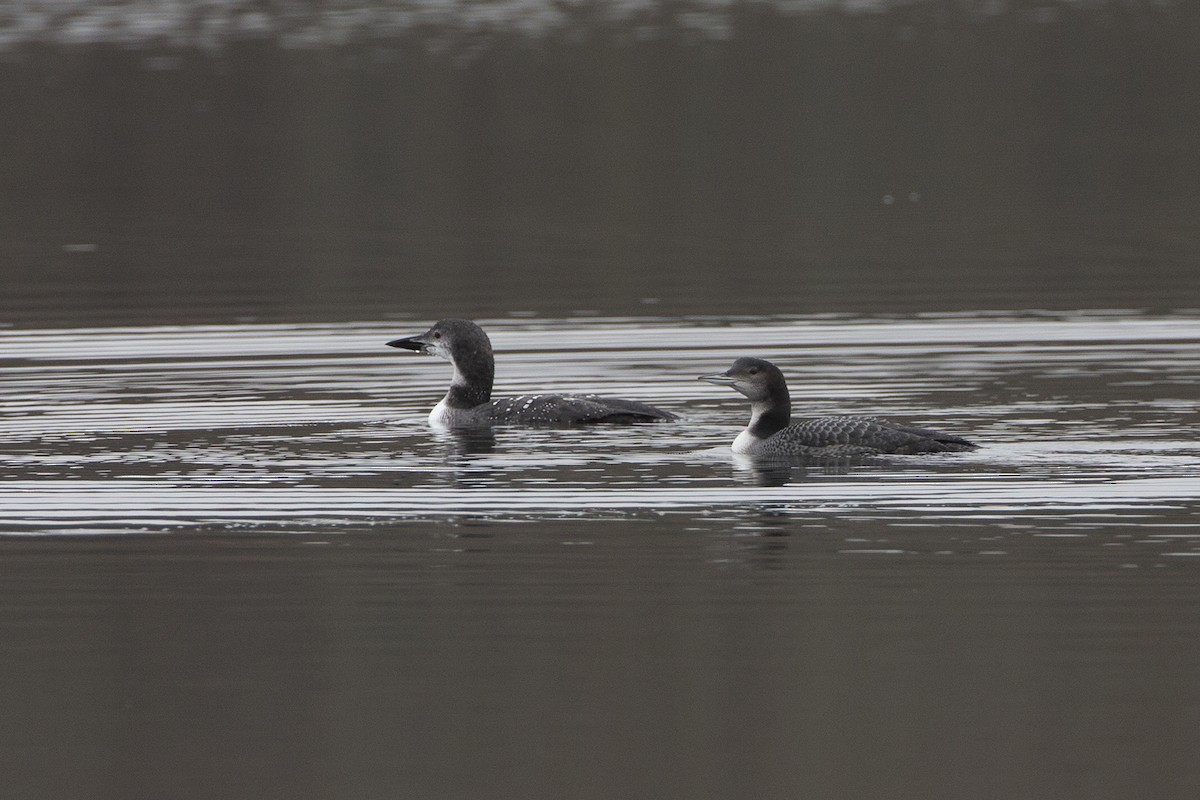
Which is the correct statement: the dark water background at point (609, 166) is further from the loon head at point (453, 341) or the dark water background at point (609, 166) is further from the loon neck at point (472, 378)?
the loon neck at point (472, 378)

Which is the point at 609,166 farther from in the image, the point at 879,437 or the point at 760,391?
the point at 879,437

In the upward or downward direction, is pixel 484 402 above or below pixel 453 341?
below

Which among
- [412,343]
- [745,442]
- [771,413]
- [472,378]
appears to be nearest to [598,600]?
[745,442]

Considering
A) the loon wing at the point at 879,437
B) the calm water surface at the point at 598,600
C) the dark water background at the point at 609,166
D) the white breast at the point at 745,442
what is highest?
the dark water background at the point at 609,166

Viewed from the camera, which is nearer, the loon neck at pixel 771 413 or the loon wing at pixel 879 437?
the loon wing at pixel 879 437

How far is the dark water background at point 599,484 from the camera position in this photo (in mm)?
6945

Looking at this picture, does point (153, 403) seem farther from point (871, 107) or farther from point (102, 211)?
point (871, 107)

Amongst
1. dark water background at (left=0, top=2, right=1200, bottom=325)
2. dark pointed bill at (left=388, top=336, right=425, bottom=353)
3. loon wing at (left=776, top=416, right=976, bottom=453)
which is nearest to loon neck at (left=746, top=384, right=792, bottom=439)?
loon wing at (left=776, top=416, right=976, bottom=453)

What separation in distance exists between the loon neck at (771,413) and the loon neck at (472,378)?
7.45ft

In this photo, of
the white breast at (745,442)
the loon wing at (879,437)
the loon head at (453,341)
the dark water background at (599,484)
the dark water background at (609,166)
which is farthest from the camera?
the dark water background at (609,166)

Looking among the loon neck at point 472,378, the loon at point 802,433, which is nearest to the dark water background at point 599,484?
the loon at point 802,433

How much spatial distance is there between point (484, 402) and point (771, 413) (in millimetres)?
2470

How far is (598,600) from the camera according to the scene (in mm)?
8461

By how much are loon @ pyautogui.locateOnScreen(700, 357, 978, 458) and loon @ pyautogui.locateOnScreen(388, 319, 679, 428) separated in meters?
1.00
